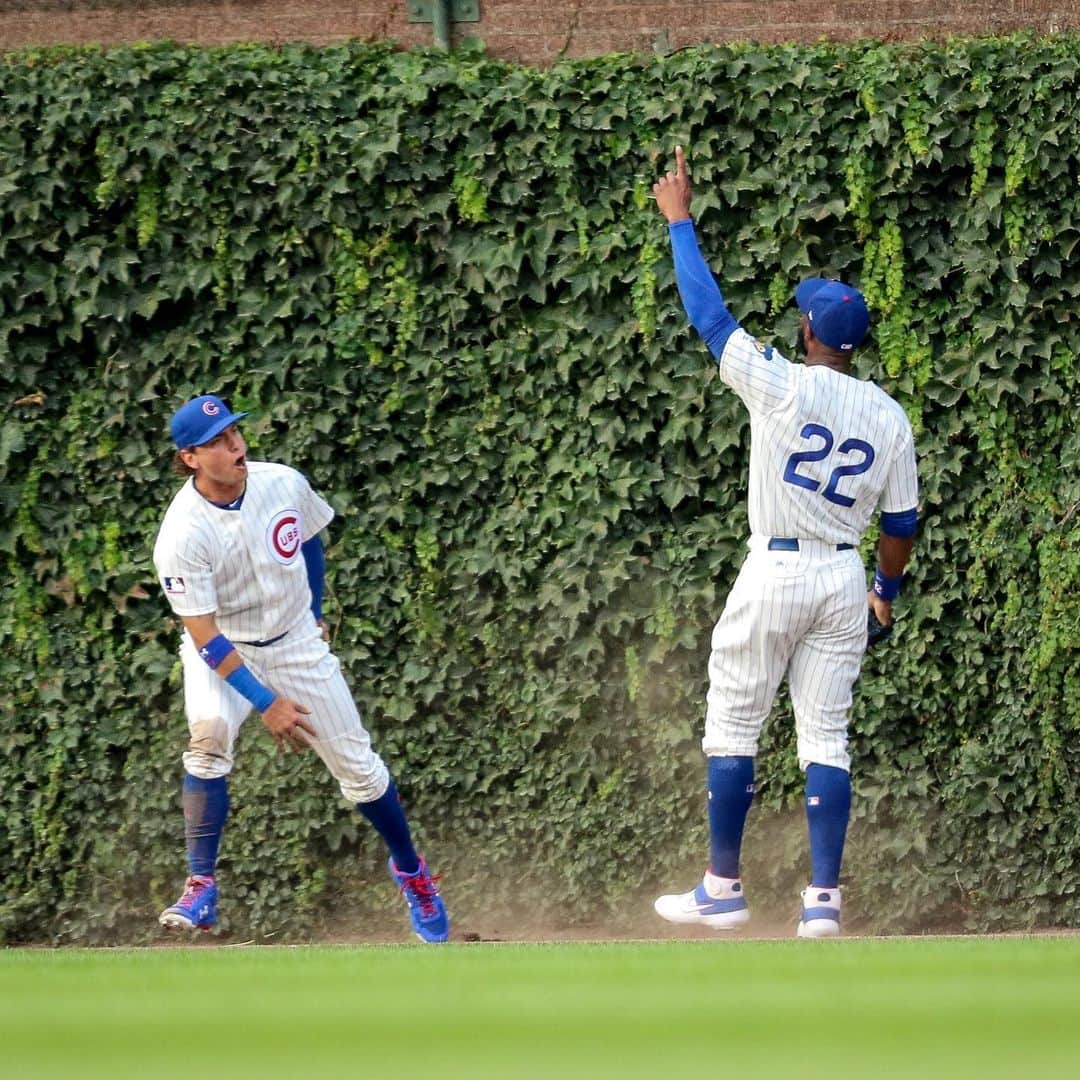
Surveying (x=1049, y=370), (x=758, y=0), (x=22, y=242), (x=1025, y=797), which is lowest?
(x=1025, y=797)

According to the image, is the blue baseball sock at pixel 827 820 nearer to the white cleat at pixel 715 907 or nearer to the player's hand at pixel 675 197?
the white cleat at pixel 715 907

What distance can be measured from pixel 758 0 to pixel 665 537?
2460 millimetres

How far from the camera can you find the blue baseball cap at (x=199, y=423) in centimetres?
584

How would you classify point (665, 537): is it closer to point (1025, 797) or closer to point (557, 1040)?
point (1025, 797)

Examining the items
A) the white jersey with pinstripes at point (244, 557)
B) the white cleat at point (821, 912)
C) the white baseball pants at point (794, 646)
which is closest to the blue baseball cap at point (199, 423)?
the white jersey with pinstripes at point (244, 557)

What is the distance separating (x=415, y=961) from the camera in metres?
4.60

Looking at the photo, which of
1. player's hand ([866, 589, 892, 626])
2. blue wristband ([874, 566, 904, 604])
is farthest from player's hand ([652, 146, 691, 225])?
player's hand ([866, 589, 892, 626])

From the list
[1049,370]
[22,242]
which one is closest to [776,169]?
[1049,370]

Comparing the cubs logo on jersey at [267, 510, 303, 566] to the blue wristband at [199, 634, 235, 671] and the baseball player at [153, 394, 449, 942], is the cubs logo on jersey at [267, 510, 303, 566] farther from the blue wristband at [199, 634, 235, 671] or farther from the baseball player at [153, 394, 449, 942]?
the blue wristband at [199, 634, 235, 671]

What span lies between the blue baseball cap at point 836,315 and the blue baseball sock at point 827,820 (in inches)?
57.4

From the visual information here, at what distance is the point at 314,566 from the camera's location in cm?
646

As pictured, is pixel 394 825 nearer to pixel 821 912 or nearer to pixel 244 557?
pixel 244 557

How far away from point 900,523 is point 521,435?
7.27 ft

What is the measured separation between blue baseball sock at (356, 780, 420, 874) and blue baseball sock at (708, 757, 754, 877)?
1.25 metres
